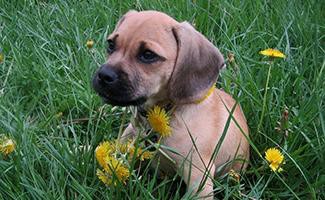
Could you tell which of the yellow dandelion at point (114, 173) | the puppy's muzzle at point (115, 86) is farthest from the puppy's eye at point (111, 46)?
the yellow dandelion at point (114, 173)

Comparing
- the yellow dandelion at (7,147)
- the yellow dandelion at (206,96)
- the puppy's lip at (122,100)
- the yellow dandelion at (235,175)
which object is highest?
the puppy's lip at (122,100)

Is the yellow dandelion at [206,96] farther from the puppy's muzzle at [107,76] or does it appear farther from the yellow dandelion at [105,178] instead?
the yellow dandelion at [105,178]

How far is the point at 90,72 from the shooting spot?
3.40 metres

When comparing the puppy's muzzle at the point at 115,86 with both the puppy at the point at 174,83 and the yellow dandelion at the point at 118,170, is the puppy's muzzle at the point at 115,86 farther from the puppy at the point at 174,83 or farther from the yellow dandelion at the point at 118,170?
the yellow dandelion at the point at 118,170

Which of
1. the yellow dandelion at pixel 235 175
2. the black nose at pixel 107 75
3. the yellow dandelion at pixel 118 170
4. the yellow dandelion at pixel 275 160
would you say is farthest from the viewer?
the yellow dandelion at pixel 235 175

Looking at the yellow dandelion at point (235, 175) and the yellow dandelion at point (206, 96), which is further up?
the yellow dandelion at point (206, 96)

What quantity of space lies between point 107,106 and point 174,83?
673 mm

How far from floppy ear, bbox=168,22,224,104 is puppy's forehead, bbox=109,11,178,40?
2.1 inches

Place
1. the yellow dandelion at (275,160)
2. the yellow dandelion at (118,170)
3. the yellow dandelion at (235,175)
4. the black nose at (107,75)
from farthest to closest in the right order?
the yellow dandelion at (235,175) → the yellow dandelion at (275,160) → the black nose at (107,75) → the yellow dandelion at (118,170)

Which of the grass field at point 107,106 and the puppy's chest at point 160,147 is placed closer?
the puppy's chest at point 160,147

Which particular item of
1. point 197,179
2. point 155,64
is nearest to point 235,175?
point 197,179

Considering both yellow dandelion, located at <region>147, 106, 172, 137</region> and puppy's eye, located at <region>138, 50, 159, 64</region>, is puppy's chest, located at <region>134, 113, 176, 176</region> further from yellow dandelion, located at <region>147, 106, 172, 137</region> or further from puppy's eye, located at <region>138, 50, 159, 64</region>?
puppy's eye, located at <region>138, 50, 159, 64</region>

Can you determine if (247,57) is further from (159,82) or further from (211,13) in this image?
(159,82)

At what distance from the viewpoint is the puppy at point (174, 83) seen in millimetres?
2438
